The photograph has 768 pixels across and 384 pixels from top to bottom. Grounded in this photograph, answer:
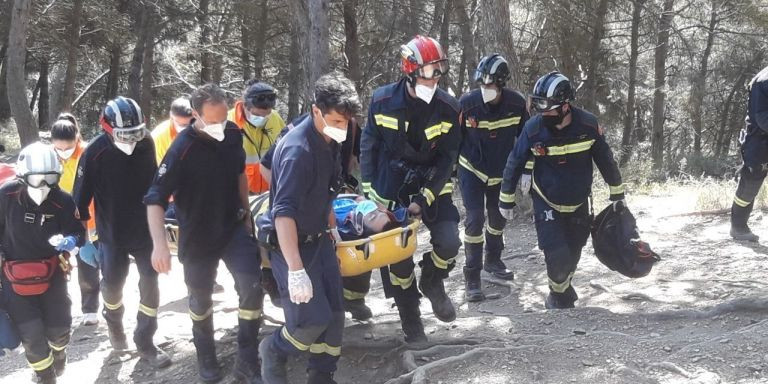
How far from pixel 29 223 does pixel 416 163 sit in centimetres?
276

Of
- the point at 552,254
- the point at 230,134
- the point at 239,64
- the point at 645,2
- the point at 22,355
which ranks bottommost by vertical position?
the point at 22,355

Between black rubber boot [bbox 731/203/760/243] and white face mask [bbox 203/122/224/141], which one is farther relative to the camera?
black rubber boot [bbox 731/203/760/243]

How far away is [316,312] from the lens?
3.76 metres

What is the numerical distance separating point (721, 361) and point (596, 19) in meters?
14.4

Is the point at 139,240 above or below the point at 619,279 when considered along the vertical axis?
above

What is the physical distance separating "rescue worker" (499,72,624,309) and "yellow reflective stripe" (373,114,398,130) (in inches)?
49.2

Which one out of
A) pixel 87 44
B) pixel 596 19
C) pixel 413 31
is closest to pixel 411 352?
pixel 413 31

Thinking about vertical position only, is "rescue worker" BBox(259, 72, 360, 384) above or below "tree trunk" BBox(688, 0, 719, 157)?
below

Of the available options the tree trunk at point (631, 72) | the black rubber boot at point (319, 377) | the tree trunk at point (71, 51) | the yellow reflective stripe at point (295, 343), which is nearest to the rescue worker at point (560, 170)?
the black rubber boot at point (319, 377)

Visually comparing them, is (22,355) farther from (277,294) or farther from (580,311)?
(580,311)

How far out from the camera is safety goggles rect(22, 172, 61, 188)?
4695 mm

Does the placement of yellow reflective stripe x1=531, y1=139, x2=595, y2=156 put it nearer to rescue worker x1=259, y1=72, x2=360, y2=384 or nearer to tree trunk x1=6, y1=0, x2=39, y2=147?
rescue worker x1=259, y1=72, x2=360, y2=384

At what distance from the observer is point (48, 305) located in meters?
4.93

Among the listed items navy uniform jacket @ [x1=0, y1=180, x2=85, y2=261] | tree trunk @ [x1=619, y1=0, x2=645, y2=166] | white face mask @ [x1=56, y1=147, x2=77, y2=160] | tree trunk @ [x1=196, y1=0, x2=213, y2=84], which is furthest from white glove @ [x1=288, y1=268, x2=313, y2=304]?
tree trunk @ [x1=196, y1=0, x2=213, y2=84]
